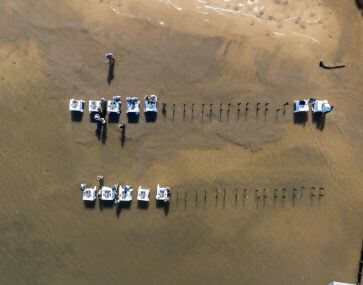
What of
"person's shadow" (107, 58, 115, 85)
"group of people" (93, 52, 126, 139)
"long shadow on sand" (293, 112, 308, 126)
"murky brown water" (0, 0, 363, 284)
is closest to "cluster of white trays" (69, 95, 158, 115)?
"group of people" (93, 52, 126, 139)

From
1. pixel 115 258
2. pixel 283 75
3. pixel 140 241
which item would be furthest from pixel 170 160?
pixel 283 75

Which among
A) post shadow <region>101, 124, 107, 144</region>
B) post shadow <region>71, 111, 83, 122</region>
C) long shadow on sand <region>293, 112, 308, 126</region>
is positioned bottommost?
post shadow <region>101, 124, 107, 144</region>

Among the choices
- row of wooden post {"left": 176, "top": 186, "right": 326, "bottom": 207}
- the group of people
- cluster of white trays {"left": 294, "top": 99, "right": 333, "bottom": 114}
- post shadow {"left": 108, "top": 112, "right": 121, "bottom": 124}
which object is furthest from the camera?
post shadow {"left": 108, "top": 112, "right": 121, "bottom": 124}

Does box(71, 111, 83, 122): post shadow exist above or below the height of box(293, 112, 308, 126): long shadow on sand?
below

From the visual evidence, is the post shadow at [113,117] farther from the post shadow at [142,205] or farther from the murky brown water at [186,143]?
the post shadow at [142,205]

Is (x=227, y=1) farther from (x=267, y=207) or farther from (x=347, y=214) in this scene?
(x=347, y=214)

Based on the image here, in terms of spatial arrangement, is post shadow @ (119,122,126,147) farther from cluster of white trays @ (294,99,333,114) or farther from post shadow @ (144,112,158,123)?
cluster of white trays @ (294,99,333,114)

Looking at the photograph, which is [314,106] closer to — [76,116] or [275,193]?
[275,193]

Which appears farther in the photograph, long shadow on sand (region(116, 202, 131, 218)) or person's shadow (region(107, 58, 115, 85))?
long shadow on sand (region(116, 202, 131, 218))
